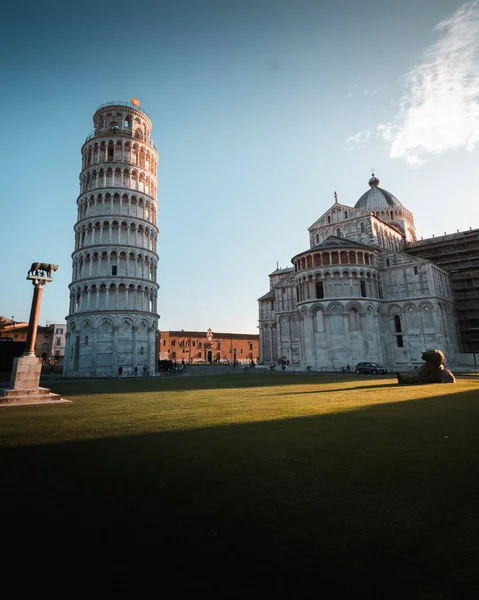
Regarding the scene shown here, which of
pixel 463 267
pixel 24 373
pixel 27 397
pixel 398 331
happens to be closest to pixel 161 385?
pixel 24 373

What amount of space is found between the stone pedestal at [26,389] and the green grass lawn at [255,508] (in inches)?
319

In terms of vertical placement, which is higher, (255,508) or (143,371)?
(143,371)

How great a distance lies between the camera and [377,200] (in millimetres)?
65625

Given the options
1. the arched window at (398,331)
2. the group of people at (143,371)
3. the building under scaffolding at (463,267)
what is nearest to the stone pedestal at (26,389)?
the group of people at (143,371)

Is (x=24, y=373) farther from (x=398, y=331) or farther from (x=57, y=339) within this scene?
(x=57, y=339)

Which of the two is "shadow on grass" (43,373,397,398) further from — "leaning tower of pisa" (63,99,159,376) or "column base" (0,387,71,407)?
"leaning tower of pisa" (63,99,159,376)

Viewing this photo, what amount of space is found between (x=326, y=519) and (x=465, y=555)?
1.34 metres

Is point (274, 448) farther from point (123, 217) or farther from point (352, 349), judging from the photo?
point (123, 217)

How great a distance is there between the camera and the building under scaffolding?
51.9m

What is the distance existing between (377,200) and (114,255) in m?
49.7

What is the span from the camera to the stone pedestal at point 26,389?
15.5 metres

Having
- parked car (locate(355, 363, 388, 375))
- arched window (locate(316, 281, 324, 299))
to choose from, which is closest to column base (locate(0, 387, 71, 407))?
parked car (locate(355, 363, 388, 375))

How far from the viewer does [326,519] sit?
391 cm

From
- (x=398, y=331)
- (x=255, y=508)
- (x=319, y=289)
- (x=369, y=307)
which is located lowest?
(x=255, y=508)
